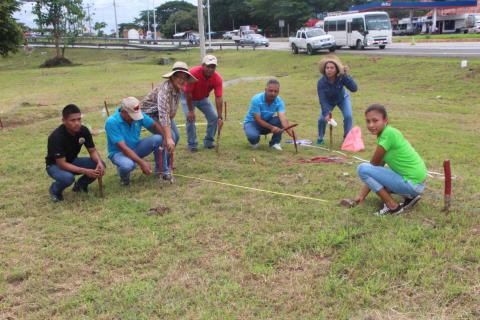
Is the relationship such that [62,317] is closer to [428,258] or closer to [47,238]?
[47,238]

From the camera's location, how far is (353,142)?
23.8 feet

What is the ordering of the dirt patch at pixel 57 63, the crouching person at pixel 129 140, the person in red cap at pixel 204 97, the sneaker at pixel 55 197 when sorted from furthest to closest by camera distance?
1. the dirt patch at pixel 57 63
2. the person in red cap at pixel 204 97
3. the crouching person at pixel 129 140
4. the sneaker at pixel 55 197

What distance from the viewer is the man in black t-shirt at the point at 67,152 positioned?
4984 mm

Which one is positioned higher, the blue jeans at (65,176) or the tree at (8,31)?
the tree at (8,31)

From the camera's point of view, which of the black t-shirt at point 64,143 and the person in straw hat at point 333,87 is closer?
the black t-shirt at point 64,143

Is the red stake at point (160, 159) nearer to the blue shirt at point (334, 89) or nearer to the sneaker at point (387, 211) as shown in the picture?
the sneaker at point (387, 211)

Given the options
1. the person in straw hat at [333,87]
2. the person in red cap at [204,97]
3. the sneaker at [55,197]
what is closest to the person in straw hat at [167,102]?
the person in red cap at [204,97]

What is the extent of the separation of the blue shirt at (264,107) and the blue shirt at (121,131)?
2082mm

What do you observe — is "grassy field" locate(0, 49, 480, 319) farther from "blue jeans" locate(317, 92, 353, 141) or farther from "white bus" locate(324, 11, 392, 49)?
"white bus" locate(324, 11, 392, 49)

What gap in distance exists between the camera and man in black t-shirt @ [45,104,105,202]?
498cm

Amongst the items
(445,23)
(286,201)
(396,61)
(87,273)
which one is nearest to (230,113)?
(286,201)

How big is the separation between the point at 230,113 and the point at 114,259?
7.92 m

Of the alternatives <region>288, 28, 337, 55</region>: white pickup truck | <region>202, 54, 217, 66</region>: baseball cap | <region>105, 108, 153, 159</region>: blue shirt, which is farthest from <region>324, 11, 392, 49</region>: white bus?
<region>105, 108, 153, 159</region>: blue shirt

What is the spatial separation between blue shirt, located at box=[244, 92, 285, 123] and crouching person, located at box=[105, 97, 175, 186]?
1.92 metres
